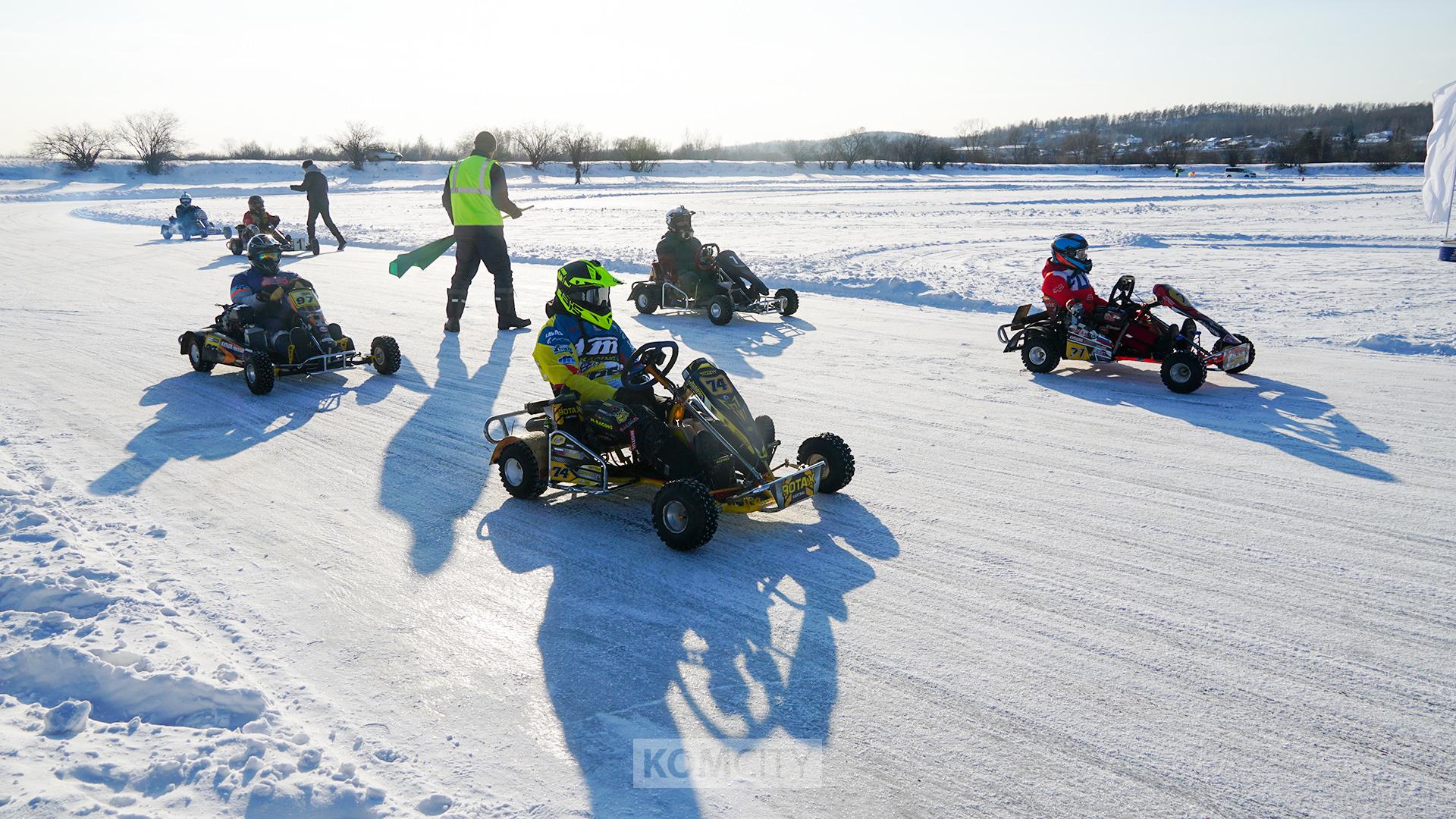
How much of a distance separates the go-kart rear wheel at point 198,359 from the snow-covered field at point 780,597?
176mm

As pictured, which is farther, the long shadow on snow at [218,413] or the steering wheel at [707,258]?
the steering wheel at [707,258]

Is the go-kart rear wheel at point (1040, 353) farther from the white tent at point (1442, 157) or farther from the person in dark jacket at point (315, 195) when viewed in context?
the person in dark jacket at point (315, 195)

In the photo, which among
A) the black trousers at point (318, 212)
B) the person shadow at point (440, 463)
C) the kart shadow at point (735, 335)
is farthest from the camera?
the black trousers at point (318, 212)

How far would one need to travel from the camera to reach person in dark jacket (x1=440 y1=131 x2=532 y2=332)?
39.4ft

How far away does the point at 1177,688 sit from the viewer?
12.5 ft

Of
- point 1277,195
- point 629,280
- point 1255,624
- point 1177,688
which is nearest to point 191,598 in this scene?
point 1177,688

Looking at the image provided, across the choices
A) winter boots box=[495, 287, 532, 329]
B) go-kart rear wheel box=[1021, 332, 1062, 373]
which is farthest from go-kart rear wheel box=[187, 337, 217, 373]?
go-kart rear wheel box=[1021, 332, 1062, 373]

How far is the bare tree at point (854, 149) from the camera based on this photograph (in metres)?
65.8

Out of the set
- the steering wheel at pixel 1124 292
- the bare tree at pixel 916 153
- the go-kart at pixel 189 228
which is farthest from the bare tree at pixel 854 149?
the steering wheel at pixel 1124 292

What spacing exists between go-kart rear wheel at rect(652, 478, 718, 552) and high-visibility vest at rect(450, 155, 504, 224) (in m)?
8.01

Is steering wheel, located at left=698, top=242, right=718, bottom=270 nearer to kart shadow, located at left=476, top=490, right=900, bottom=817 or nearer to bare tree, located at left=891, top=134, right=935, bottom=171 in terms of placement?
kart shadow, located at left=476, top=490, right=900, bottom=817

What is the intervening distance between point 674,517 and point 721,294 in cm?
781

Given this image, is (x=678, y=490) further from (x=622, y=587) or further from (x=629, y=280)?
(x=629, y=280)

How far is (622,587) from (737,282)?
8.44 meters
